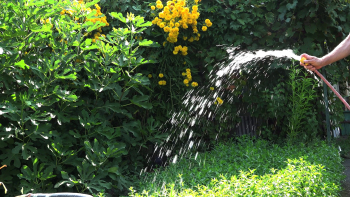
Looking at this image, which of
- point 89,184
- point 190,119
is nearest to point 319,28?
point 190,119

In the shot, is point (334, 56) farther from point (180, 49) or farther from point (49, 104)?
point (49, 104)

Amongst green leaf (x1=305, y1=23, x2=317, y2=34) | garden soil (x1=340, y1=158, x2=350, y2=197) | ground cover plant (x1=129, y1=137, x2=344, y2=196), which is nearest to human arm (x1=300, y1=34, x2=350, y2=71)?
ground cover plant (x1=129, y1=137, x2=344, y2=196)

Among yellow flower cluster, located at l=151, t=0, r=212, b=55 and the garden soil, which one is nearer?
the garden soil

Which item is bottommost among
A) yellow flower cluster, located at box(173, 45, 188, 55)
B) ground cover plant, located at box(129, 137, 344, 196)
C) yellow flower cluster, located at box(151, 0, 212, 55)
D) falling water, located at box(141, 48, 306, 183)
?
ground cover plant, located at box(129, 137, 344, 196)

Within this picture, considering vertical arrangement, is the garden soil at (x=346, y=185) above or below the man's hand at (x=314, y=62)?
below

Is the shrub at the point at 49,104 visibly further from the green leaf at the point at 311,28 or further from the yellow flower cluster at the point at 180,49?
the green leaf at the point at 311,28

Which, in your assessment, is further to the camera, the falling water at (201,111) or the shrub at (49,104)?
the falling water at (201,111)

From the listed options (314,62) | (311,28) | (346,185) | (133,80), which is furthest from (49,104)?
(311,28)

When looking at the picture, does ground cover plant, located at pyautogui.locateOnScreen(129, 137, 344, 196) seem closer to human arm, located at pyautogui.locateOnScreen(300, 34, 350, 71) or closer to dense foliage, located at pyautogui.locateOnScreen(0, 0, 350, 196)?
dense foliage, located at pyautogui.locateOnScreen(0, 0, 350, 196)

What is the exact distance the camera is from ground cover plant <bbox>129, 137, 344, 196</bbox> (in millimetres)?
2188

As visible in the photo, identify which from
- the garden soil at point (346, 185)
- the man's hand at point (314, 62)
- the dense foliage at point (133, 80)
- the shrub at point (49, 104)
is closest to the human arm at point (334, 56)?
the man's hand at point (314, 62)

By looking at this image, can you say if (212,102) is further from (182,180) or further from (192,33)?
(182,180)

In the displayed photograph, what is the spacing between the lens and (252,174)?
2.81 metres

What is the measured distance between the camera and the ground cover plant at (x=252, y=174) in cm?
219
